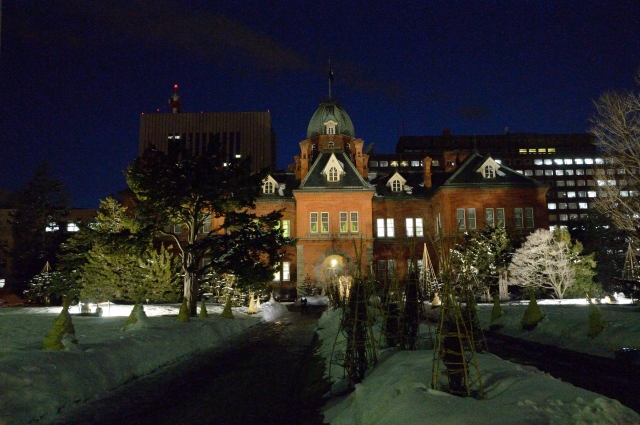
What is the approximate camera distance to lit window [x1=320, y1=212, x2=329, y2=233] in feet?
150

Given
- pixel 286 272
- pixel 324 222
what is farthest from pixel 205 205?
pixel 286 272

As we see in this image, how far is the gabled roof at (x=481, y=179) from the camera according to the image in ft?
149

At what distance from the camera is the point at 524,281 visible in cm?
3316

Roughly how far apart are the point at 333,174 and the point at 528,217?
1872 cm

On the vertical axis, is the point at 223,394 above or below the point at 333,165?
below

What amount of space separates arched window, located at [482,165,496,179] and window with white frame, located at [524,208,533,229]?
4441mm

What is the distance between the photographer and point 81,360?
10.1 meters

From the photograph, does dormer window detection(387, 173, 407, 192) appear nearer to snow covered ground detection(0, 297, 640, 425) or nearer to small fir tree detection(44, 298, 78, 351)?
snow covered ground detection(0, 297, 640, 425)

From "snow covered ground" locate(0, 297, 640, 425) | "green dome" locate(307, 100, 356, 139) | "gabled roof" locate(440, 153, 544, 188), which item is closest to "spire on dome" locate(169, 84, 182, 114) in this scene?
"green dome" locate(307, 100, 356, 139)

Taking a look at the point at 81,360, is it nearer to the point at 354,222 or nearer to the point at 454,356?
the point at 454,356

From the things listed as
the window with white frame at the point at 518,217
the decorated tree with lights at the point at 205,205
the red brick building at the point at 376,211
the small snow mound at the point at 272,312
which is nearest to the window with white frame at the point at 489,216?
the red brick building at the point at 376,211

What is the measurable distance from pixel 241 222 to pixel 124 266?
10008mm

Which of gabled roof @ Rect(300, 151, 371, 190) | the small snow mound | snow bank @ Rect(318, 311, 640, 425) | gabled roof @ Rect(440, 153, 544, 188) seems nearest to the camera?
snow bank @ Rect(318, 311, 640, 425)

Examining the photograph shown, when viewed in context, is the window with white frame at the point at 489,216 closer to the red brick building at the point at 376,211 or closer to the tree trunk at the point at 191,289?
the red brick building at the point at 376,211
